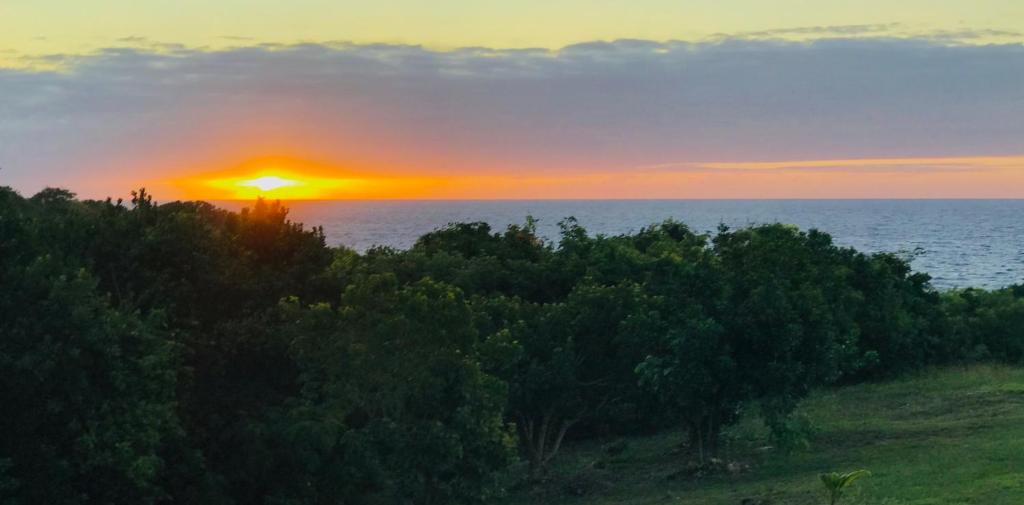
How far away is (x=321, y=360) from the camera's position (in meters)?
19.9

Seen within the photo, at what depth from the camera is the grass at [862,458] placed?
741 inches

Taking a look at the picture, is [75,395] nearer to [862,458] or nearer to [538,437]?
[538,437]

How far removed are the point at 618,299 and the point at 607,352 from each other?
1.62m

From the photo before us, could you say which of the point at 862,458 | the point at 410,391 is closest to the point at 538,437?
the point at 862,458

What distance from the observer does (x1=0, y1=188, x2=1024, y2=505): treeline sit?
60.0 ft

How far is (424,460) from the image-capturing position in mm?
18797

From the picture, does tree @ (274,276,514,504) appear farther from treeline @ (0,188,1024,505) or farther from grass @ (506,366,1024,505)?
grass @ (506,366,1024,505)

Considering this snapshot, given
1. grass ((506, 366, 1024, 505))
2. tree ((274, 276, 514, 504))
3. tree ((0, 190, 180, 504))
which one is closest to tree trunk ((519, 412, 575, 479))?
grass ((506, 366, 1024, 505))

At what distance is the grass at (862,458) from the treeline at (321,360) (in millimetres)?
1350

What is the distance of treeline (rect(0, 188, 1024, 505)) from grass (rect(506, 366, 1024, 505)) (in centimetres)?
135

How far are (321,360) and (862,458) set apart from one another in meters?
12.4

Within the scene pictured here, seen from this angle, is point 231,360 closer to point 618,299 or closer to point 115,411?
point 115,411

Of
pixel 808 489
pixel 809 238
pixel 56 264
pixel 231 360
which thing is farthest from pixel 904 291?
pixel 56 264

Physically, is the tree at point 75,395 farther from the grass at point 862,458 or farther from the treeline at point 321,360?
the grass at point 862,458
